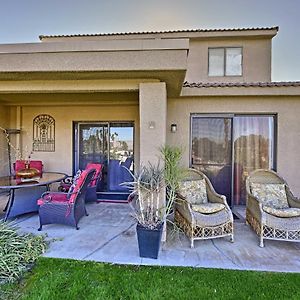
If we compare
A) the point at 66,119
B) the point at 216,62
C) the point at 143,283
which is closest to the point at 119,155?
the point at 66,119

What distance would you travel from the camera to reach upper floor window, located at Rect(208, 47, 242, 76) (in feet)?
39.0

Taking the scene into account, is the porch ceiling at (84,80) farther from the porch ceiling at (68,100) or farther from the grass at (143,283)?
the grass at (143,283)

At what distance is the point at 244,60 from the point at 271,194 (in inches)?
327

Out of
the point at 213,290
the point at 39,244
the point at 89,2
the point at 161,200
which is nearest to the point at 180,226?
the point at 161,200

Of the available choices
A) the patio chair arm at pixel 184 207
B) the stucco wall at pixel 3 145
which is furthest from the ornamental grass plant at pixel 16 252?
the stucco wall at pixel 3 145

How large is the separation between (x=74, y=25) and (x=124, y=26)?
7.71 feet

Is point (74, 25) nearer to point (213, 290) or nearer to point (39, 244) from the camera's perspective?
point (39, 244)

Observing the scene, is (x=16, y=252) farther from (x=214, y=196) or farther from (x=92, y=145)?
(x=92, y=145)

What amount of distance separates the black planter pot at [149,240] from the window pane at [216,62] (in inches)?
385

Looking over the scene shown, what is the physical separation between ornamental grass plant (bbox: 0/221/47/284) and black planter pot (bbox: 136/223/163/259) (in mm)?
1658

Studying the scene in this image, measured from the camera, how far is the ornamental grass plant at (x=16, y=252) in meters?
3.49

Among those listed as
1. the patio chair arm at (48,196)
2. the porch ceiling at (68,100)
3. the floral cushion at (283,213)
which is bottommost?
the floral cushion at (283,213)

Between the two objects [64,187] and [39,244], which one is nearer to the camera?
[39,244]

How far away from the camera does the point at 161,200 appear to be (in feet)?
15.9
